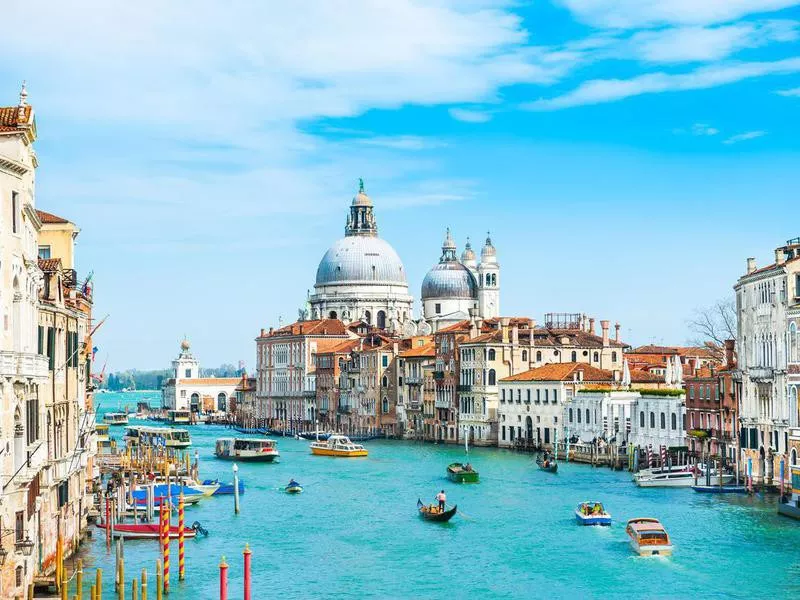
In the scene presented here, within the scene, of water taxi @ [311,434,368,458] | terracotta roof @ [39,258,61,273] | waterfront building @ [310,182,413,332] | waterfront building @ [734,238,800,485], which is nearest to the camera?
terracotta roof @ [39,258,61,273]

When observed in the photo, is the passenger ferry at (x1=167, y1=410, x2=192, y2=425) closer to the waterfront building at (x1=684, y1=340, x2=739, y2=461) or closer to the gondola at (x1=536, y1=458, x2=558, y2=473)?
the gondola at (x1=536, y1=458, x2=558, y2=473)

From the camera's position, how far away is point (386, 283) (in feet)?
361

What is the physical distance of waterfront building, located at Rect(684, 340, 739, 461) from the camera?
44.1 m

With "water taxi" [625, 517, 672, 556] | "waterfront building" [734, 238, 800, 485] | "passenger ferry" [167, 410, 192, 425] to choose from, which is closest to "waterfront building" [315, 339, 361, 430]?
"passenger ferry" [167, 410, 192, 425]

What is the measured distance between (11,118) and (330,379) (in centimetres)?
7067

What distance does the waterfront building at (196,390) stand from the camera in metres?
128

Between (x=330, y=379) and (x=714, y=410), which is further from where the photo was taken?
(x=330, y=379)

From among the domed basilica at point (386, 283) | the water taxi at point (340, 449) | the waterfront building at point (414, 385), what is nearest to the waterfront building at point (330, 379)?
the waterfront building at point (414, 385)

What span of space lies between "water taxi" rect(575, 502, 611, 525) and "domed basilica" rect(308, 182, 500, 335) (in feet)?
217

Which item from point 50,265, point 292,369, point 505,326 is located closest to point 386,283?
point 292,369

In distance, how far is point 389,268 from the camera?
4355 inches

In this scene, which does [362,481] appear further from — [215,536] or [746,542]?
[746,542]

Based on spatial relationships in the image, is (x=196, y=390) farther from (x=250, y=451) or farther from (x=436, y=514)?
(x=436, y=514)

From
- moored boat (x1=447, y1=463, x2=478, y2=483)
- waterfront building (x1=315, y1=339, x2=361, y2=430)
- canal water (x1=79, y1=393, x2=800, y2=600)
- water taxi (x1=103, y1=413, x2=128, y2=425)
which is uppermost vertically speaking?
waterfront building (x1=315, y1=339, x2=361, y2=430)
